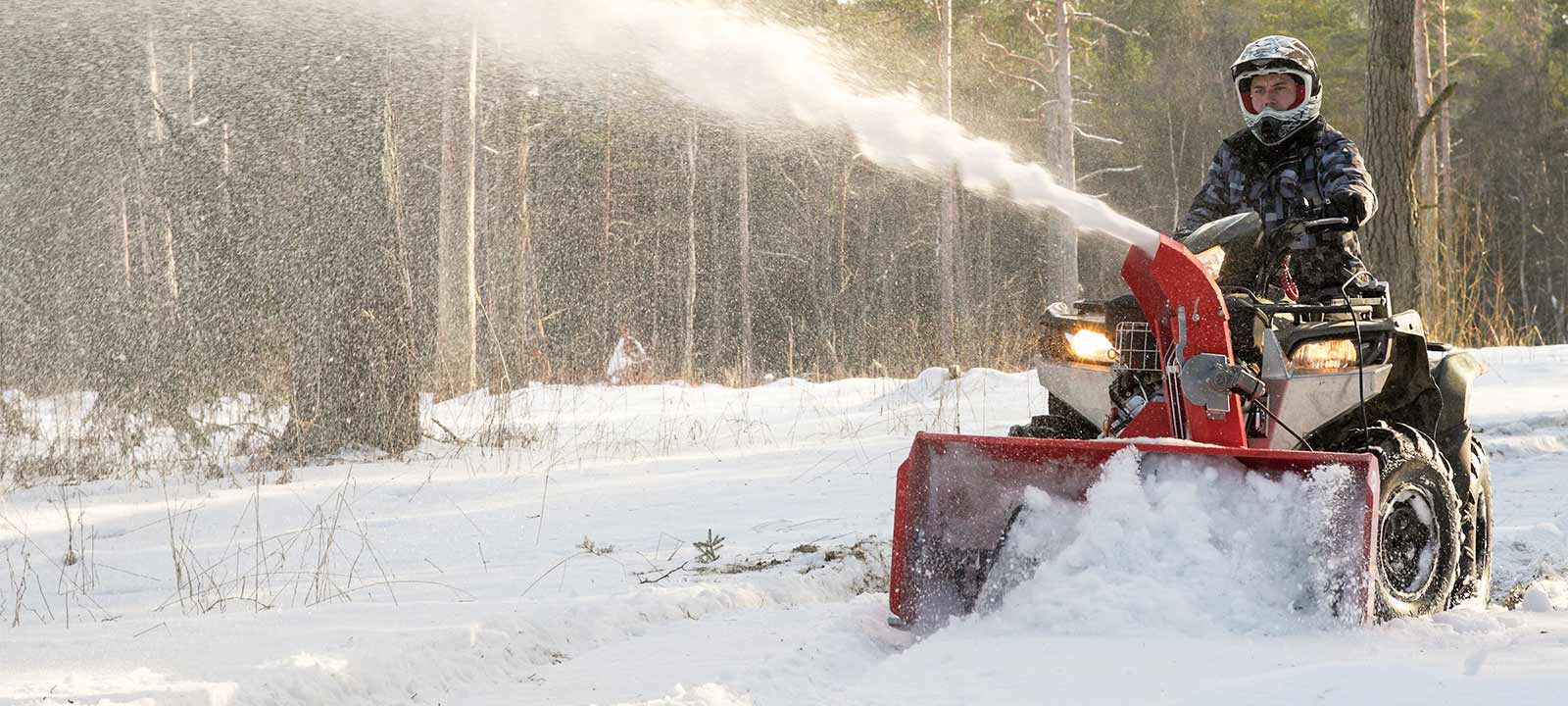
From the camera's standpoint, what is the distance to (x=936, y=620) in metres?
3.92

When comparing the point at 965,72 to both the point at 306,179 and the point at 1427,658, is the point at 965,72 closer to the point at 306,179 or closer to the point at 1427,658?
the point at 306,179

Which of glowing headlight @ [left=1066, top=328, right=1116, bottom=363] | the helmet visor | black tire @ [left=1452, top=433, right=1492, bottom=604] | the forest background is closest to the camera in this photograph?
black tire @ [left=1452, top=433, right=1492, bottom=604]

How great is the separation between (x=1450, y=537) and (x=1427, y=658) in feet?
2.86

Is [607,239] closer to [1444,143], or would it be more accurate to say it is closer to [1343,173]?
[1444,143]

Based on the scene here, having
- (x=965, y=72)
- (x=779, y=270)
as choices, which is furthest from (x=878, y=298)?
(x=965, y=72)

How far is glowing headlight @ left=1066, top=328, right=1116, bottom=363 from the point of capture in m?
4.23

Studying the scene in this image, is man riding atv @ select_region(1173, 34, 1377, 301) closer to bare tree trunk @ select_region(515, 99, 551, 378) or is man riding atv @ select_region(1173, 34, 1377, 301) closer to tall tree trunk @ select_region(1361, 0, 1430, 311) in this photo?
tall tree trunk @ select_region(1361, 0, 1430, 311)

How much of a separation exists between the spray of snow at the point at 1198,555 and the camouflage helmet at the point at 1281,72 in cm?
175

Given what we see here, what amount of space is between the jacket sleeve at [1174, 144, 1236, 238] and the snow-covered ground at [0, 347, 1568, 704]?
65.2 inches

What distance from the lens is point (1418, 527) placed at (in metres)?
3.89

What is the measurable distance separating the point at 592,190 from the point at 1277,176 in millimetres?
32342

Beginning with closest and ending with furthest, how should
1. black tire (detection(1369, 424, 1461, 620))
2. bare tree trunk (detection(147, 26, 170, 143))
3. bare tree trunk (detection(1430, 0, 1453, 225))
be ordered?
black tire (detection(1369, 424, 1461, 620))
bare tree trunk (detection(147, 26, 170, 143))
bare tree trunk (detection(1430, 0, 1453, 225))

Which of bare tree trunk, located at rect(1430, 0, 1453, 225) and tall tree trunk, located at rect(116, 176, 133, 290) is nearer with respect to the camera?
tall tree trunk, located at rect(116, 176, 133, 290)

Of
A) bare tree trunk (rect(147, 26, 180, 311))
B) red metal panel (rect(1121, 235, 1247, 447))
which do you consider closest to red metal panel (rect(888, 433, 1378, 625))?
red metal panel (rect(1121, 235, 1247, 447))
